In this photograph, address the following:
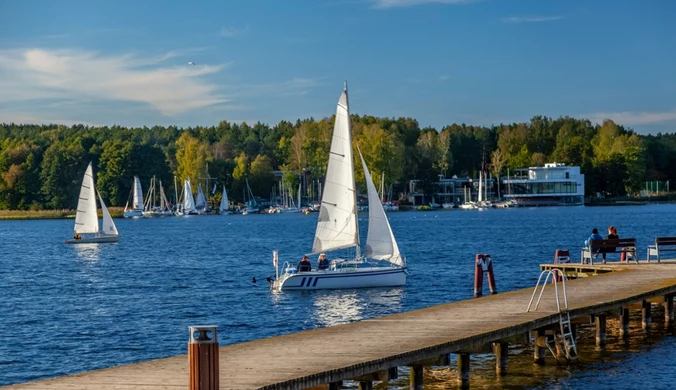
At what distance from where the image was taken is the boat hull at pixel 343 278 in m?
44.8

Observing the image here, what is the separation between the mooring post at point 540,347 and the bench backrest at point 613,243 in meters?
14.5

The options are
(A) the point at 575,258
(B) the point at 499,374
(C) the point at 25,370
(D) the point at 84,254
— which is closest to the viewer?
(B) the point at 499,374

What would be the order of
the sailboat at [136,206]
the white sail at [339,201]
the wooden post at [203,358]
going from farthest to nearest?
the sailboat at [136,206] → the white sail at [339,201] → the wooden post at [203,358]

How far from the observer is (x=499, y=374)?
24000 millimetres

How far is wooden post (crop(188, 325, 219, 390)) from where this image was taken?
14.9 m

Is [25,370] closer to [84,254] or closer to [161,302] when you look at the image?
[161,302]

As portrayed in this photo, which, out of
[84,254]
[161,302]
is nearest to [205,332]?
[161,302]

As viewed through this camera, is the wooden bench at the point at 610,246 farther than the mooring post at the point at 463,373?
Yes

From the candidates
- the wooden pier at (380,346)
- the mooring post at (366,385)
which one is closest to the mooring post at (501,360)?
the wooden pier at (380,346)

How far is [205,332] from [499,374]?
1098cm

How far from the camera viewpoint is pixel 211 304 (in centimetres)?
4384

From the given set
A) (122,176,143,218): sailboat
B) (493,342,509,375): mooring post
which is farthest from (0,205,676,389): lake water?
(122,176,143,218): sailboat

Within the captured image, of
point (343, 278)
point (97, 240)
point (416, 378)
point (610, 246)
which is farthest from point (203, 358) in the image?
point (97, 240)

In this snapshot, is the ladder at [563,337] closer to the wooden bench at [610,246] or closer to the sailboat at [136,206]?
the wooden bench at [610,246]
